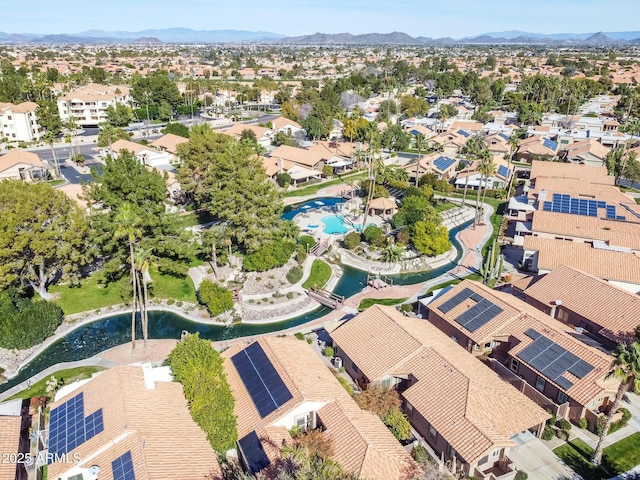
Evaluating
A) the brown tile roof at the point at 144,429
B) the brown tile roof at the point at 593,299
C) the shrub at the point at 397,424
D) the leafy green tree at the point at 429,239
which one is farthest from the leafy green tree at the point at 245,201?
the brown tile roof at the point at 593,299

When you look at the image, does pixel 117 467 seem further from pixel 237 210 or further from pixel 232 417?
pixel 237 210

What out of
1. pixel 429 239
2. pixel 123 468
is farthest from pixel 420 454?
pixel 429 239

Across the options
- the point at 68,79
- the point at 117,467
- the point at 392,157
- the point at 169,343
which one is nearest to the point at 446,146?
the point at 392,157

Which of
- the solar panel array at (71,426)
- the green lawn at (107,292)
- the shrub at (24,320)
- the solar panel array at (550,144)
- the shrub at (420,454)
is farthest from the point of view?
the solar panel array at (550,144)

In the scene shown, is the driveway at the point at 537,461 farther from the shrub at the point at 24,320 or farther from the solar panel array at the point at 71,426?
the shrub at the point at 24,320

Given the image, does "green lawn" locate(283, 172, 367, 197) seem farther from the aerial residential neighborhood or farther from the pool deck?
the pool deck

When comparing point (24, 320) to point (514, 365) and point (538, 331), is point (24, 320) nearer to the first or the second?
point (514, 365)
